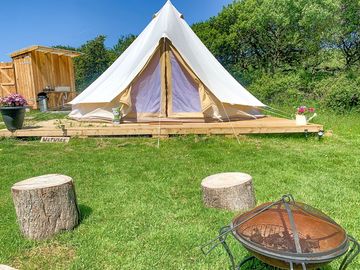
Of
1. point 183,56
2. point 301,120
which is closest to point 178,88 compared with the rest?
point 183,56

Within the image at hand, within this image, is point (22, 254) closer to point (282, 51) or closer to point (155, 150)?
point (155, 150)

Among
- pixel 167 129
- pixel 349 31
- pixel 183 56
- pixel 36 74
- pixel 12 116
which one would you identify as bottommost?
pixel 167 129

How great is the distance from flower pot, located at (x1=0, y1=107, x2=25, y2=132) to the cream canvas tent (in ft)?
4.63

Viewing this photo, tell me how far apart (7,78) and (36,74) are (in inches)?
55.5

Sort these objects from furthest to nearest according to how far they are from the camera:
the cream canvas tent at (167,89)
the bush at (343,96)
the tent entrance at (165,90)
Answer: the bush at (343,96)
the tent entrance at (165,90)
the cream canvas tent at (167,89)

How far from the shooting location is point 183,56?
7.53 metres

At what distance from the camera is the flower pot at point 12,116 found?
708cm

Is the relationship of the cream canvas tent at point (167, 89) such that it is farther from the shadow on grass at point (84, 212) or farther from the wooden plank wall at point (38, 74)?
the wooden plank wall at point (38, 74)

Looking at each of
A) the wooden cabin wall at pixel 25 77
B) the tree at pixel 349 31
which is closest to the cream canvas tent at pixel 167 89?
the wooden cabin wall at pixel 25 77

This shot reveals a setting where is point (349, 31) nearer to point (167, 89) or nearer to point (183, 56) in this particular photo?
point (183, 56)

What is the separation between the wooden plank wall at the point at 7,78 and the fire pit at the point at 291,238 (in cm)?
1449

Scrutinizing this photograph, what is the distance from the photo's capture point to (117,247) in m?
2.94

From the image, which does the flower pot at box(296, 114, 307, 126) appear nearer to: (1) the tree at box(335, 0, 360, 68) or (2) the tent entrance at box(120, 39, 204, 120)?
(2) the tent entrance at box(120, 39, 204, 120)

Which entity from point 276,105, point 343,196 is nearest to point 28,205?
point 343,196
